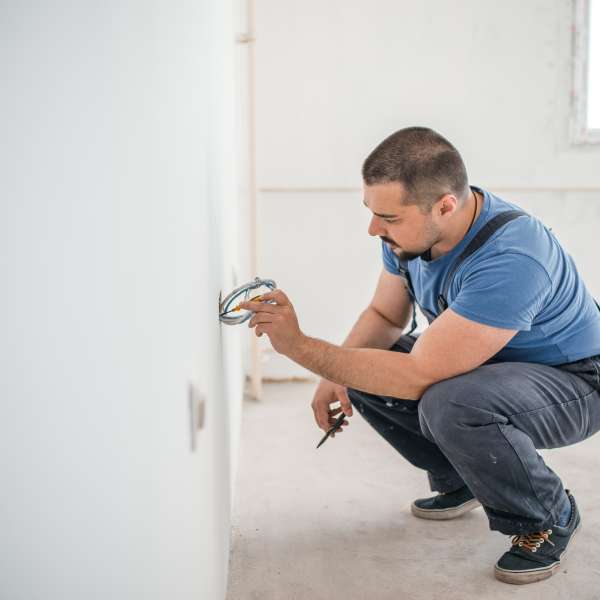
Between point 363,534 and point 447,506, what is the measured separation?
24 cm

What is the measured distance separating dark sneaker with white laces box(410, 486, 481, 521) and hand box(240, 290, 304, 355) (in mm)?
700

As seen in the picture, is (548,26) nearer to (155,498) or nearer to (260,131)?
(260,131)

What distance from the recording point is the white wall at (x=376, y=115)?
323 centimetres

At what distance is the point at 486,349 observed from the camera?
1.46 m

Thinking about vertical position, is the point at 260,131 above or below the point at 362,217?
above

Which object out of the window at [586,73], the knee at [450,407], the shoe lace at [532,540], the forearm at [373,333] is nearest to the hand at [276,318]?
the knee at [450,407]

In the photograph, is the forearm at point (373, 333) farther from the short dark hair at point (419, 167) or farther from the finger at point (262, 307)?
the finger at point (262, 307)

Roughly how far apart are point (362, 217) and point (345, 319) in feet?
1.58

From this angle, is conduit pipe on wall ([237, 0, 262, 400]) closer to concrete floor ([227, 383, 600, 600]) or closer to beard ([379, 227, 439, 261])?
concrete floor ([227, 383, 600, 600])

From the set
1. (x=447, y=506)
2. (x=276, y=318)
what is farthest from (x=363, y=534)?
(x=276, y=318)

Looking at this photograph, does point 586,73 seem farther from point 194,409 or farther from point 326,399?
point 194,409

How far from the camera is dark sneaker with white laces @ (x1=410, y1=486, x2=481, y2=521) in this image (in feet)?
5.81

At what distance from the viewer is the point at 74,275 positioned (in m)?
0.53

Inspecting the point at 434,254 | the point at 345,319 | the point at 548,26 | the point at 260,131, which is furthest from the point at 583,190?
the point at 434,254
